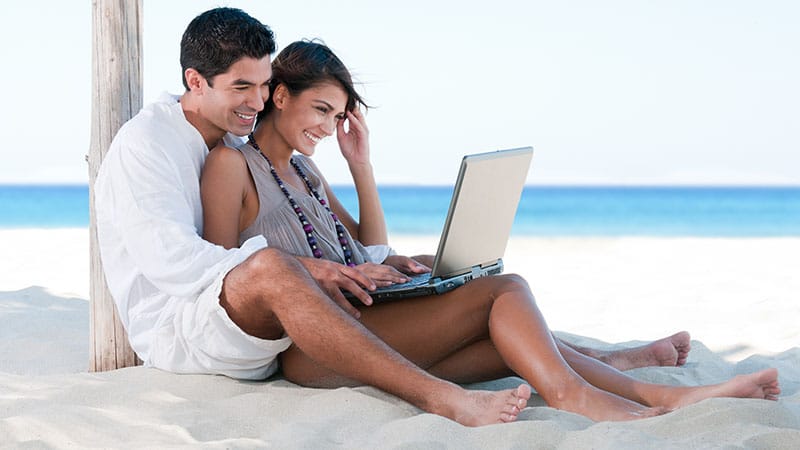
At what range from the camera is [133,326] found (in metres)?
3.43

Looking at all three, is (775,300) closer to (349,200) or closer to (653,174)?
(349,200)

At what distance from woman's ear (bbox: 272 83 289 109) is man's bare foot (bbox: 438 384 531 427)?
1409mm

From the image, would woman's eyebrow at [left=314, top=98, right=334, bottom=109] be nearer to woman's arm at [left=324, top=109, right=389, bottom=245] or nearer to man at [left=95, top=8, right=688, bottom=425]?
man at [left=95, top=8, right=688, bottom=425]

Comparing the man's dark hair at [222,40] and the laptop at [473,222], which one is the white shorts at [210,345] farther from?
the man's dark hair at [222,40]

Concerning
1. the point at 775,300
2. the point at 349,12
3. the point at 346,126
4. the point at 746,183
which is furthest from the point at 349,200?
the point at 346,126

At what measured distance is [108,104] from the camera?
146 inches

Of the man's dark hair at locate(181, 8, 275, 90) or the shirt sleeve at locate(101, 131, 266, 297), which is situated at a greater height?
the man's dark hair at locate(181, 8, 275, 90)

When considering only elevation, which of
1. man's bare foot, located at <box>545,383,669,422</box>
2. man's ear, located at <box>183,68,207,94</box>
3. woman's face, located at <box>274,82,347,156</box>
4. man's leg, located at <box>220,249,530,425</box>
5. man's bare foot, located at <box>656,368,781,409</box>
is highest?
man's ear, located at <box>183,68,207,94</box>

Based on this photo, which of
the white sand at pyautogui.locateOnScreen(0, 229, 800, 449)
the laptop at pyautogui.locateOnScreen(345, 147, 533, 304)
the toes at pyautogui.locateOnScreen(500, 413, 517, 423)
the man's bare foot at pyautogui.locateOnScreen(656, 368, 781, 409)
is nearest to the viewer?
the white sand at pyautogui.locateOnScreen(0, 229, 800, 449)

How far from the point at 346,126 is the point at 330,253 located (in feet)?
2.45

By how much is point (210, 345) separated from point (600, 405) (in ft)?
4.11

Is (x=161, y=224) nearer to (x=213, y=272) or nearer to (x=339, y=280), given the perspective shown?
(x=213, y=272)

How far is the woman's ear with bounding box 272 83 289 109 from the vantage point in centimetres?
368

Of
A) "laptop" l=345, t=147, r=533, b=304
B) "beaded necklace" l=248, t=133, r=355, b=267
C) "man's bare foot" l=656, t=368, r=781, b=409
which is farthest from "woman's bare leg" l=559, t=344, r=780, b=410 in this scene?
"beaded necklace" l=248, t=133, r=355, b=267
